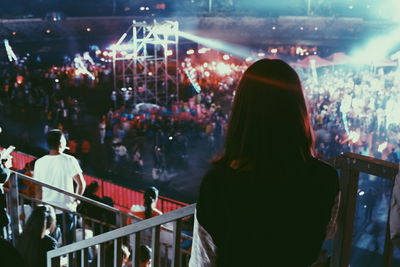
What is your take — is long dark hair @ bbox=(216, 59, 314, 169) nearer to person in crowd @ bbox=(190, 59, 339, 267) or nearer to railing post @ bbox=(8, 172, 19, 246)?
person in crowd @ bbox=(190, 59, 339, 267)

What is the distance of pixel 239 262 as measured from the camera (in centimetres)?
125

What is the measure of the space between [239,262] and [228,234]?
10 centimetres

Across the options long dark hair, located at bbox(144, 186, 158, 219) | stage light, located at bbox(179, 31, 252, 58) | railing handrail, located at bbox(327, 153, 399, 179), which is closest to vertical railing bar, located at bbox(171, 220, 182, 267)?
railing handrail, located at bbox(327, 153, 399, 179)

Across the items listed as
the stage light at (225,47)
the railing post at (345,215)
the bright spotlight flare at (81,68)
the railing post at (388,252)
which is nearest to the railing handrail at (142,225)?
the railing post at (345,215)

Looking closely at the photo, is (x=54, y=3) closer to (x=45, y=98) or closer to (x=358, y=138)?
(x=45, y=98)

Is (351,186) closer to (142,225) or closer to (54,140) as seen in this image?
(142,225)

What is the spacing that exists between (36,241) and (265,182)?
92.7 inches

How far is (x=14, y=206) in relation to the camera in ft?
12.3

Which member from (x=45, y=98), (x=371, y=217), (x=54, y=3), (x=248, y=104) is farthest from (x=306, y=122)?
(x=54, y=3)

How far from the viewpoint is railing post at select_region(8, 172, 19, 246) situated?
12.1 ft

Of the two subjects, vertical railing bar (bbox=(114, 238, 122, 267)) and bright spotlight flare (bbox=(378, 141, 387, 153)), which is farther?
bright spotlight flare (bbox=(378, 141, 387, 153))

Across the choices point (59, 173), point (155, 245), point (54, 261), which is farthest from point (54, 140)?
point (155, 245)

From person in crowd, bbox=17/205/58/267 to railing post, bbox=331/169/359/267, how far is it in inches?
85.9

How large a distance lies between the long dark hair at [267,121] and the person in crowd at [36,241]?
224 cm
